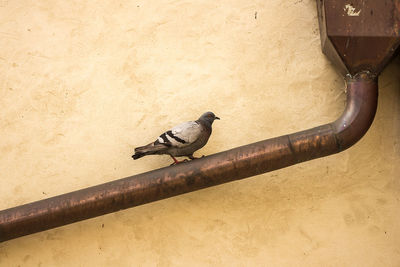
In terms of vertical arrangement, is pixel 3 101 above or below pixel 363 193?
above

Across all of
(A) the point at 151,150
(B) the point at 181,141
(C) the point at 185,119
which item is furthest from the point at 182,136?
(C) the point at 185,119

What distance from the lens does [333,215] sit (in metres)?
2.45

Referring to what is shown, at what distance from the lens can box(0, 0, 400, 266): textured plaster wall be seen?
2.46 meters

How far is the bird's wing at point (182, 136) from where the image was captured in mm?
2336

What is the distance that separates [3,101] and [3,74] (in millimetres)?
173

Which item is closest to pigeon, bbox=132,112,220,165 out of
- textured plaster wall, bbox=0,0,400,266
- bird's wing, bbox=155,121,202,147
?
bird's wing, bbox=155,121,202,147

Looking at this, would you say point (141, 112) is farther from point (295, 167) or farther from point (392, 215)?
point (392, 215)

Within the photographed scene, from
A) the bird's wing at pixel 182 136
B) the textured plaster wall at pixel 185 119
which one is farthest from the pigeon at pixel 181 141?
the textured plaster wall at pixel 185 119

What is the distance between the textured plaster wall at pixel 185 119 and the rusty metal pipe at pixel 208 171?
0.75ft

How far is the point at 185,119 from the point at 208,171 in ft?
1.52

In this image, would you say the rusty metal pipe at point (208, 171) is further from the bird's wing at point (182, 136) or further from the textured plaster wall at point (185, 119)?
the textured plaster wall at point (185, 119)

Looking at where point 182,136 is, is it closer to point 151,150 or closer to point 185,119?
point 151,150

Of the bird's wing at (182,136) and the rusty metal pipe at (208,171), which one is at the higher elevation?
the bird's wing at (182,136)

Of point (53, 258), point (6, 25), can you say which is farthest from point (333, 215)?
point (6, 25)
